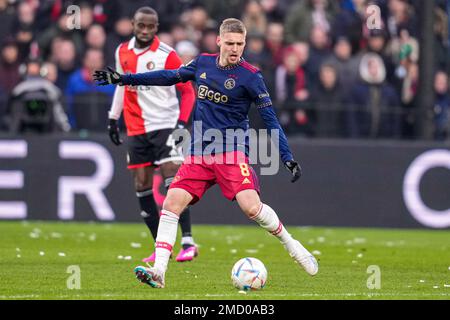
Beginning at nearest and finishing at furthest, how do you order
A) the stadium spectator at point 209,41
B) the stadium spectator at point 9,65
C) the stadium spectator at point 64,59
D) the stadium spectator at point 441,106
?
the stadium spectator at point 9,65 < the stadium spectator at point 64,59 < the stadium spectator at point 441,106 < the stadium spectator at point 209,41

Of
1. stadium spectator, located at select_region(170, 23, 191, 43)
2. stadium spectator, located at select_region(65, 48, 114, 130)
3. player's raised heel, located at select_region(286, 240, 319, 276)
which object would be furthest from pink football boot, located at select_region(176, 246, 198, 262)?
stadium spectator, located at select_region(170, 23, 191, 43)

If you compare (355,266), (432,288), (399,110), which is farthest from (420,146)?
(432,288)

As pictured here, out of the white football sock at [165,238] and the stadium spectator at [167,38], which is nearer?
the white football sock at [165,238]

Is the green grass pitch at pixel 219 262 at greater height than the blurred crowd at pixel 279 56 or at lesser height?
lesser

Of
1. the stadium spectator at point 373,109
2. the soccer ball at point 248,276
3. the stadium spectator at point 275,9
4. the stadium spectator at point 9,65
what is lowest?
the soccer ball at point 248,276

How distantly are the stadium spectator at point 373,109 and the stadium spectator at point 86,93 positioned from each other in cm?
384

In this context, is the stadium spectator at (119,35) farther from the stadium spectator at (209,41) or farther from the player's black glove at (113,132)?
the player's black glove at (113,132)

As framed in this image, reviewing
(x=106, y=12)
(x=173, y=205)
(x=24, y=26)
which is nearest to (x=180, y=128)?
(x=173, y=205)

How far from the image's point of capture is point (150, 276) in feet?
30.6

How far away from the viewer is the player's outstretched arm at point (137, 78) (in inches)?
395

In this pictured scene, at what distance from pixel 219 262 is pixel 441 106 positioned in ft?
23.8

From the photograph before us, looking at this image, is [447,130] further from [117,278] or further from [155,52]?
[117,278]

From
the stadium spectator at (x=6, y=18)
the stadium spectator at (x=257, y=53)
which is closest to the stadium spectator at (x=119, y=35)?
the stadium spectator at (x=6, y=18)

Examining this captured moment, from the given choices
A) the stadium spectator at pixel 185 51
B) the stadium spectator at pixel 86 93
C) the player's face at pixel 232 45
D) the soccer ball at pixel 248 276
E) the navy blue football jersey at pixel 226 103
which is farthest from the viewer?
the stadium spectator at pixel 86 93
